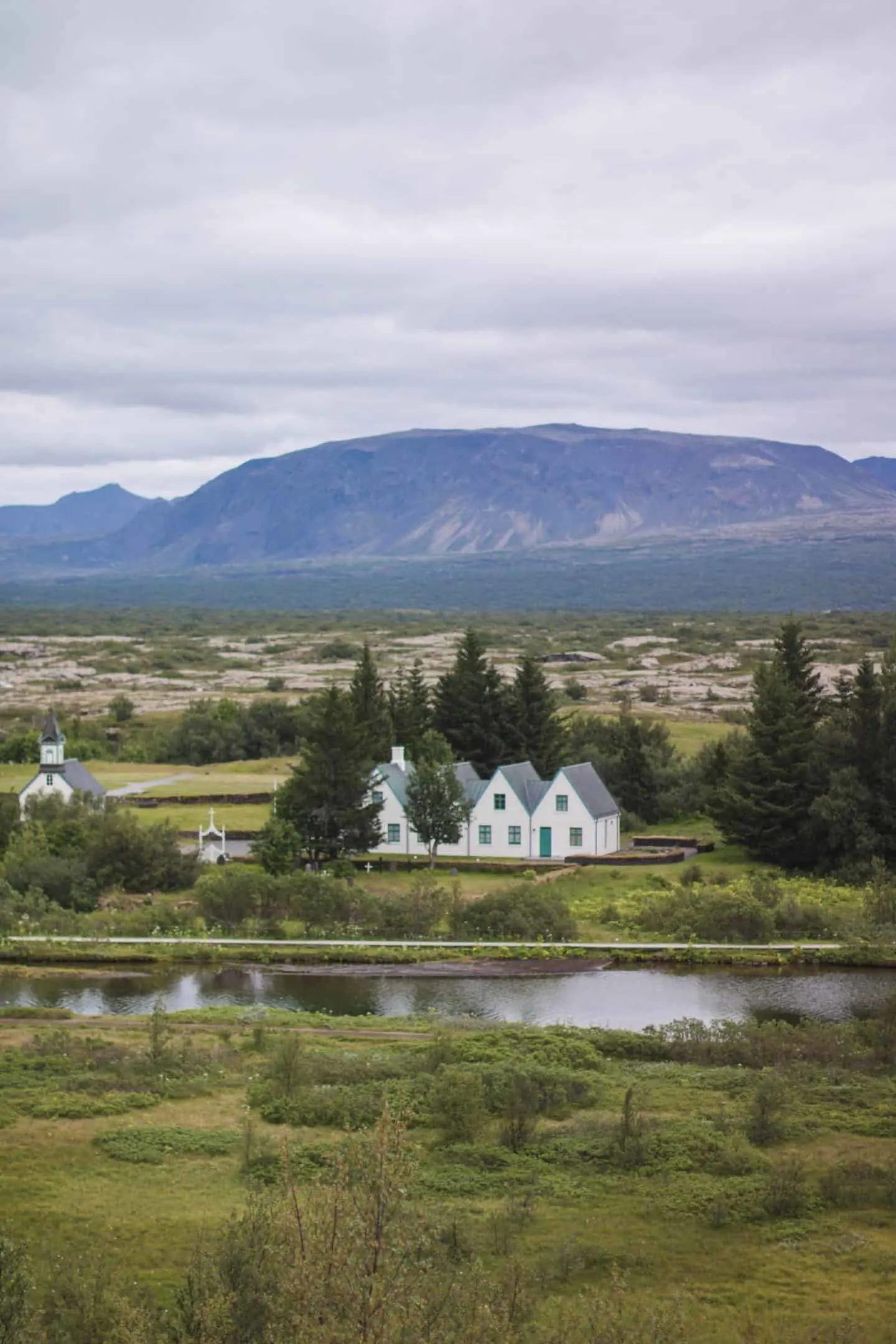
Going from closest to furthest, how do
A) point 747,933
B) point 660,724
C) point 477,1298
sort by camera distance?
point 477,1298
point 747,933
point 660,724

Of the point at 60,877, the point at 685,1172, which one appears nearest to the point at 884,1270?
the point at 685,1172

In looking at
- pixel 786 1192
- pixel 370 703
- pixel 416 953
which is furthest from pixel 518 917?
pixel 370 703

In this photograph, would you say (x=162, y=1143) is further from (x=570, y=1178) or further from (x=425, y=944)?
(x=425, y=944)

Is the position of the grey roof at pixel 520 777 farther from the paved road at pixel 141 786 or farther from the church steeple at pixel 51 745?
the paved road at pixel 141 786

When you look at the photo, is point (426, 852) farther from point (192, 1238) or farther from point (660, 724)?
point (192, 1238)

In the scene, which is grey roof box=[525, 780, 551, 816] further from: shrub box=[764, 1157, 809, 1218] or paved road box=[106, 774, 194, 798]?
shrub box=[764, 1157, 809, 1218]

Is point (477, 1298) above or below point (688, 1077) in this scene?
above

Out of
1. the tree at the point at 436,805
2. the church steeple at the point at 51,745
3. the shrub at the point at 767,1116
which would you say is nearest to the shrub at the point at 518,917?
the tree at the point at 436,805

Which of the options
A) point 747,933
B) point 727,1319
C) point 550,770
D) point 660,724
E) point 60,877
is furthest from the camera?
point 660,724
